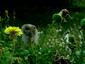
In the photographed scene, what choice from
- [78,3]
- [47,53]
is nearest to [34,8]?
[78,3]

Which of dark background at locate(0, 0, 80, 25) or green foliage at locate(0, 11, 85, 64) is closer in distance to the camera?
green foliage at locate(0, 11, 85, 64)

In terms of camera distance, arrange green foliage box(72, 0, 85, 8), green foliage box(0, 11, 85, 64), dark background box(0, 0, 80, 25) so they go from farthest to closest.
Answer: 1. green foliage box(72, 0, 85, 8)
2. dark background box(0, 0, 80, 25)
3. green foliage box(0, 11, 85, 64)

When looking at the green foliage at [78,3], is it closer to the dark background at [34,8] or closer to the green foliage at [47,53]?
the dark background at [34,8]

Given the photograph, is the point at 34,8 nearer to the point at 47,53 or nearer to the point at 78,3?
the point at 78,3

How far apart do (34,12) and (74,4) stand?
11.2 feet

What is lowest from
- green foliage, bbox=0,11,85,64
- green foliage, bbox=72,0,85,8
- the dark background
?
green foliage, bbox=0,11,85,64

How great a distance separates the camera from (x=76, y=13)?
17.6 m

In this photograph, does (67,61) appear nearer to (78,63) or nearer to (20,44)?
(78,63)

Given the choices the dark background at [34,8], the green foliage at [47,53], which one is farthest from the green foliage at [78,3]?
the green foliage at [47,53]

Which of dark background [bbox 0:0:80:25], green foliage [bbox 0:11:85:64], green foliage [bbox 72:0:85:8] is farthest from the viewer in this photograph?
green foliage [bbox 72:0:85:8]

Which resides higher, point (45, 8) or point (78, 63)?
point (45, 8)

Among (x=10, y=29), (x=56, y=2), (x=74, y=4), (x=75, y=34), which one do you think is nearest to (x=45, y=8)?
(x=56, y=2)

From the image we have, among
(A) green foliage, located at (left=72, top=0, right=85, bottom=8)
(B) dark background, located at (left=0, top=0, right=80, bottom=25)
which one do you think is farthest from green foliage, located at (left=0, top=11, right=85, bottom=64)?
(A) green foliage, located at (left=72, top=0, right=85, bottom=8)

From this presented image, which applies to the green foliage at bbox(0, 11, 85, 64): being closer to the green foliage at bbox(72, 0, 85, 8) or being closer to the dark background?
the dark background
